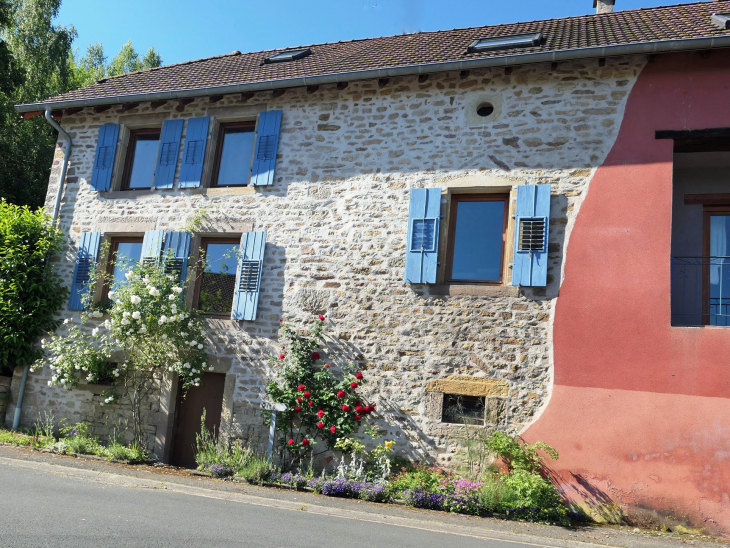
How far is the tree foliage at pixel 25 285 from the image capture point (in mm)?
8836

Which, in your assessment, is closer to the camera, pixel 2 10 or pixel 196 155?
pixel 196 155

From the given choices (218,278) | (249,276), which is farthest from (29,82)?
(249,276)

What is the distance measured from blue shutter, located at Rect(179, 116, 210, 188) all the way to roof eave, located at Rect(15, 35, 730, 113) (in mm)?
442

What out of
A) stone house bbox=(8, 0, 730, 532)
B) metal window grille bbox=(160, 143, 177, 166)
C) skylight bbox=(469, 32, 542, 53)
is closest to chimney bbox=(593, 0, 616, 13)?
stone house bbox=(8, 0, 730, 532)

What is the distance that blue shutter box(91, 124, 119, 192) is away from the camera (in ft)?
30.7

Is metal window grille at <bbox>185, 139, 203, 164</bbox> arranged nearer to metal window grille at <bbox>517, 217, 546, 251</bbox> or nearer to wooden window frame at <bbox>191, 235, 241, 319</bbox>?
wooden window frame at <bbox>191, 235, 241, 319</bbox>

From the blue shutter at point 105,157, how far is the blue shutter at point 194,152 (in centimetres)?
133

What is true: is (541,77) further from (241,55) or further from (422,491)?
(241,55)

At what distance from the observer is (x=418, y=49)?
364 inches

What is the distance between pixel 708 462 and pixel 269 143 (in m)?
6.77

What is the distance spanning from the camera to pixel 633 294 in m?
6.60

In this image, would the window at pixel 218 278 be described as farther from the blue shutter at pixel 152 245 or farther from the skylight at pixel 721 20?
the skylight at pixel 721 20

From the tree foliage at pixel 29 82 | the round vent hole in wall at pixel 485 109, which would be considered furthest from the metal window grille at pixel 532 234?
the tree foliage at pixel 29 82

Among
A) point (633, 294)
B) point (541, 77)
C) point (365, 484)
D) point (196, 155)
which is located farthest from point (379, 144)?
point (365, 484)
